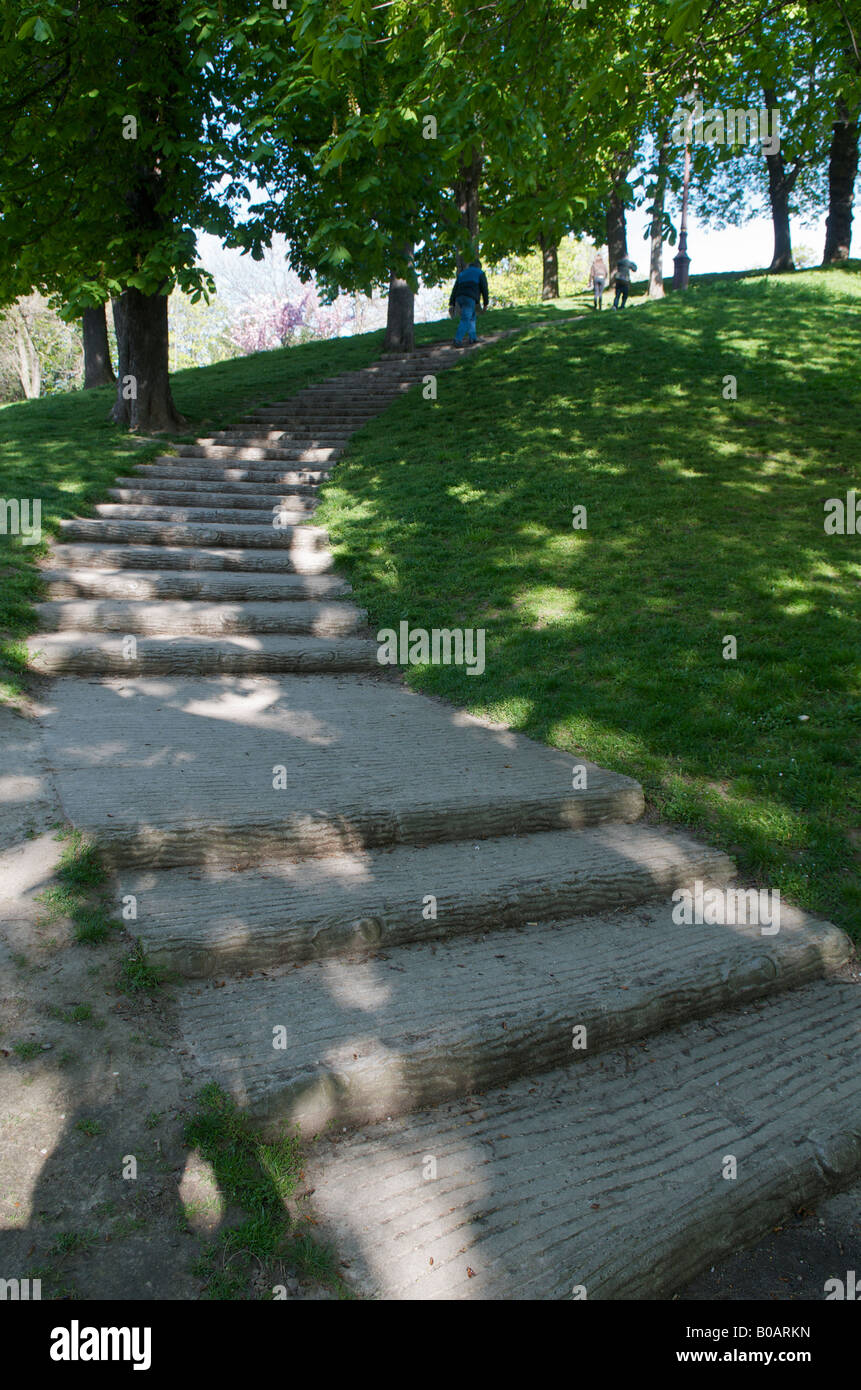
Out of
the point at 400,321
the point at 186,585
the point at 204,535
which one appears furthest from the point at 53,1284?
the point at 400,321

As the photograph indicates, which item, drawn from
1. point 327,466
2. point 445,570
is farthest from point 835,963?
point 327,466

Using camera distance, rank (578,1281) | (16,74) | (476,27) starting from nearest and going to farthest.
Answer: (578,1281)
(476,27)
(16,74)

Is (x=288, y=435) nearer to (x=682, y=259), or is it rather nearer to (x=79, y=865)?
(x=79, y=865)

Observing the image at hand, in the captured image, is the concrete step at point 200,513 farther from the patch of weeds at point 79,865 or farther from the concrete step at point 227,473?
the patch of weeds at point 79,865

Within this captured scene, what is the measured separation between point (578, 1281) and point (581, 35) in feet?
28.3

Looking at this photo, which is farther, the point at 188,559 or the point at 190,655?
the point at 188,559

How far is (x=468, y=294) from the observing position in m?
16.0

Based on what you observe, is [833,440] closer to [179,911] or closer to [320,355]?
[179,911]

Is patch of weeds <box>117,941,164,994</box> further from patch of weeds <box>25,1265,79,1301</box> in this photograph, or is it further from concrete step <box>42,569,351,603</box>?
concrete step <box>42,569,351,603</box>

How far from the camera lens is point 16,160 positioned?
9477mm

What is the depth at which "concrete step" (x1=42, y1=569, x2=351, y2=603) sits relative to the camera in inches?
275

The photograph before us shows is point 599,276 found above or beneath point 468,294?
above

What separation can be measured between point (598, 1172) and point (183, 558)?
6.69 metres

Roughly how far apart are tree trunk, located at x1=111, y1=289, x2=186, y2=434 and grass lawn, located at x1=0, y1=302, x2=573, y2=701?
402 millimetres
